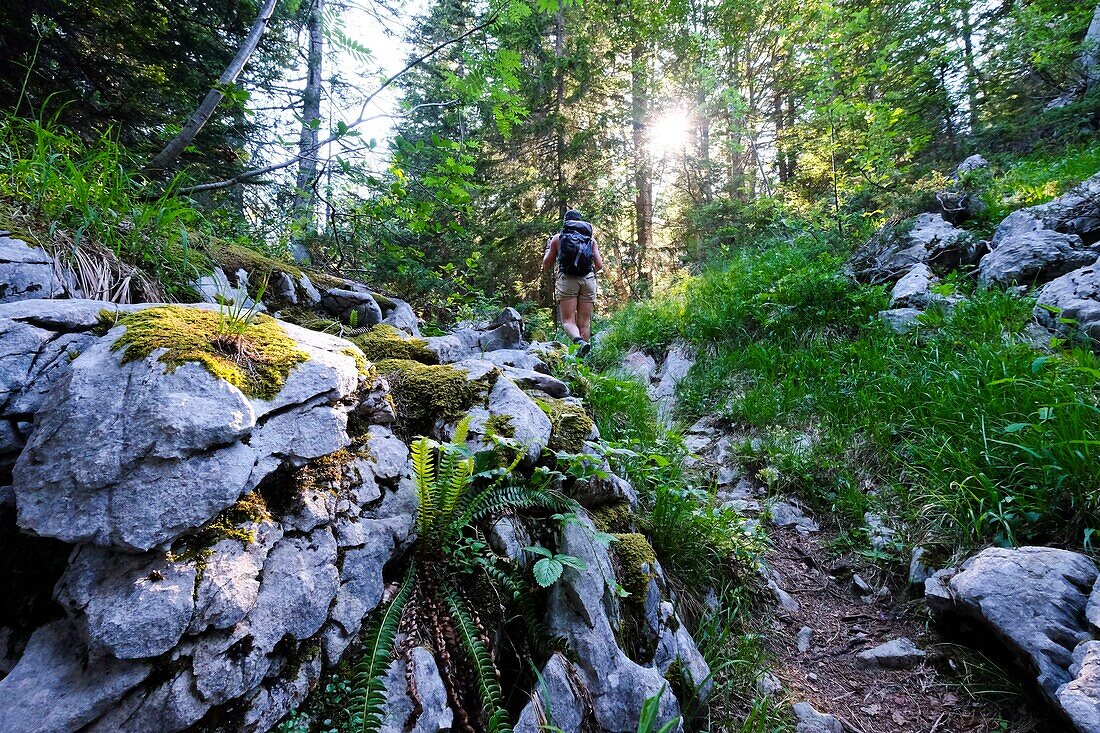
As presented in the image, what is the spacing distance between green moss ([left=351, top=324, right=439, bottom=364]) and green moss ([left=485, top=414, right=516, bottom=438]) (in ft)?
3.34

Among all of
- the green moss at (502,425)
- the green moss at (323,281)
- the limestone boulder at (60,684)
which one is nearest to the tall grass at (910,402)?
the green moss at (502,425)

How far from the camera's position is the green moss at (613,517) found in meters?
2.47

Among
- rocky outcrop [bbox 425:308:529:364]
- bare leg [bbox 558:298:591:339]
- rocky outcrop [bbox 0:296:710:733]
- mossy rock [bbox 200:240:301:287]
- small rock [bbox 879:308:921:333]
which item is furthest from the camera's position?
bare leg [bbox 558:298:591:339]

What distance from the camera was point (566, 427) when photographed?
294 cm

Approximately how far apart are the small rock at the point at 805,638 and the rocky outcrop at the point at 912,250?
529cm

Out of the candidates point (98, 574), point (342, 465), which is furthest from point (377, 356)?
point (98, 574)

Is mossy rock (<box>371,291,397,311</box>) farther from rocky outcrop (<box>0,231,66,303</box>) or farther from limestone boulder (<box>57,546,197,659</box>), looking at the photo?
limestone boulder (<box>57,546,197,659</box>)

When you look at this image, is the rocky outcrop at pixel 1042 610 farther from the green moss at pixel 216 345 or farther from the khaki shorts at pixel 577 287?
the khaki shorts at pixel 577 287

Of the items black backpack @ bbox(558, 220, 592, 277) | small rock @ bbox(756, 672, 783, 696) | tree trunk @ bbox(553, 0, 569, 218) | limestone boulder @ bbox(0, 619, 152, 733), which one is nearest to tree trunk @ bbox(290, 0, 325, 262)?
limestone boulder @ bbox(0, 619, 152, 733)

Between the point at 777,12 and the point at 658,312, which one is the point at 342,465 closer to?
the point at 658,312

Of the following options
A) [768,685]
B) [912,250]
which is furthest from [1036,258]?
[768,685]

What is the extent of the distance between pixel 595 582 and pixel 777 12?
15.1 metres

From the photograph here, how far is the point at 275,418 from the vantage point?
1771mm

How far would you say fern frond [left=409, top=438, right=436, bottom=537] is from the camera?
1801 mm
